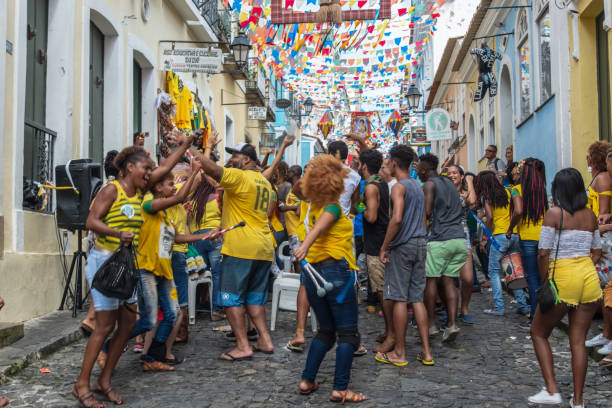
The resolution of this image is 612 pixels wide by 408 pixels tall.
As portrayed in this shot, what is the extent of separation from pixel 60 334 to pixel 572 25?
883cm

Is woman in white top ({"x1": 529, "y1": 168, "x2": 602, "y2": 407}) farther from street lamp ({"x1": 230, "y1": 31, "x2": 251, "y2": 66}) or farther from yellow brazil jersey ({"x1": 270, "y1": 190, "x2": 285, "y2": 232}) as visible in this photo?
street lamp ({"x1": 230, "y1": 31, "x2": 251, "y2": 66})

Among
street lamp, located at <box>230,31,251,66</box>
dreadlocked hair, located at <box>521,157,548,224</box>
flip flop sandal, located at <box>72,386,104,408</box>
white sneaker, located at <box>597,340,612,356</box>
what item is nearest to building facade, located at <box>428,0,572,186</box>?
dreadlocked hair, located at <box>521,157,548,224</box>

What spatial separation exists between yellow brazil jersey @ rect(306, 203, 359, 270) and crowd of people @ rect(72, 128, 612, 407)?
1 cm

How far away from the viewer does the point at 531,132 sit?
13266 millimetres

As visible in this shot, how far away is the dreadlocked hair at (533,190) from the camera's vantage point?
6750mm

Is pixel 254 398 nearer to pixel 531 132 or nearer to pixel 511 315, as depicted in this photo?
pixel 511 315

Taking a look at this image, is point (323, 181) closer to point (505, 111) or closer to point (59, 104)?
point (59, 104)

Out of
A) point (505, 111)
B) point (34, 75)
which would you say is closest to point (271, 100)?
point (505, 111)

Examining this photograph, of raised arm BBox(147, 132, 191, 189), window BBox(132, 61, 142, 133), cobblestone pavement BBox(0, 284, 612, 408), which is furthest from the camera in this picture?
window BBox(132, 61, 142, 133)

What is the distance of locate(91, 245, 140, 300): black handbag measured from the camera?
414cm

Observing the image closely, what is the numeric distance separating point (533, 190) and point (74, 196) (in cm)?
509

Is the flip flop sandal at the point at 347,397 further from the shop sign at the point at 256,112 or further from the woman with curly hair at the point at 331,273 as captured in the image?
the shop sign at the point at 256,112

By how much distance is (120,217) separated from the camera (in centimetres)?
434

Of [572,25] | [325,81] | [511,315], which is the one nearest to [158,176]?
[511,315]
